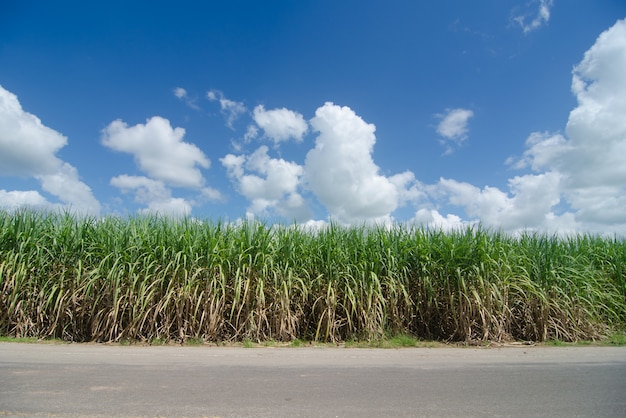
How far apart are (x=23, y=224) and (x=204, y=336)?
16.4 ft

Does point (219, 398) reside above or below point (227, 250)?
below

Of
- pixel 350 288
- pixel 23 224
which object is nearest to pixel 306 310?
pixel 350 288

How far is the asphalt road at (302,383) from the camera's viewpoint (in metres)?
3.54

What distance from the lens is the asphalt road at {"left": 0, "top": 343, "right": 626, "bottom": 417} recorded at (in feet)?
11.6

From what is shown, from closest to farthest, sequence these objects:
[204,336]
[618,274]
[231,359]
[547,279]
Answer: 1. [231,359]
2. [204,336]
3. [547,279]
4. [618,274]

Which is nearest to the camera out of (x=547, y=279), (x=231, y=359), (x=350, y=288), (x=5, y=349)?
(x=231, y=359)

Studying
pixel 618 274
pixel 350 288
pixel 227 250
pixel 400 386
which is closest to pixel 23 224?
pixel 227 250

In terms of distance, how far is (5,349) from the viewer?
6328 millimetres

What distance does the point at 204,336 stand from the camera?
7.45 m

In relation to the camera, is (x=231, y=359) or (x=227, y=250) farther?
(x=227, y=250)

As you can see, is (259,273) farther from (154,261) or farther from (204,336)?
(154,261)

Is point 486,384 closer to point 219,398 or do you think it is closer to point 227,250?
point 219,398

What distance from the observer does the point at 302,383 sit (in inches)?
174

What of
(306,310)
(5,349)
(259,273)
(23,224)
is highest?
(23,224)
